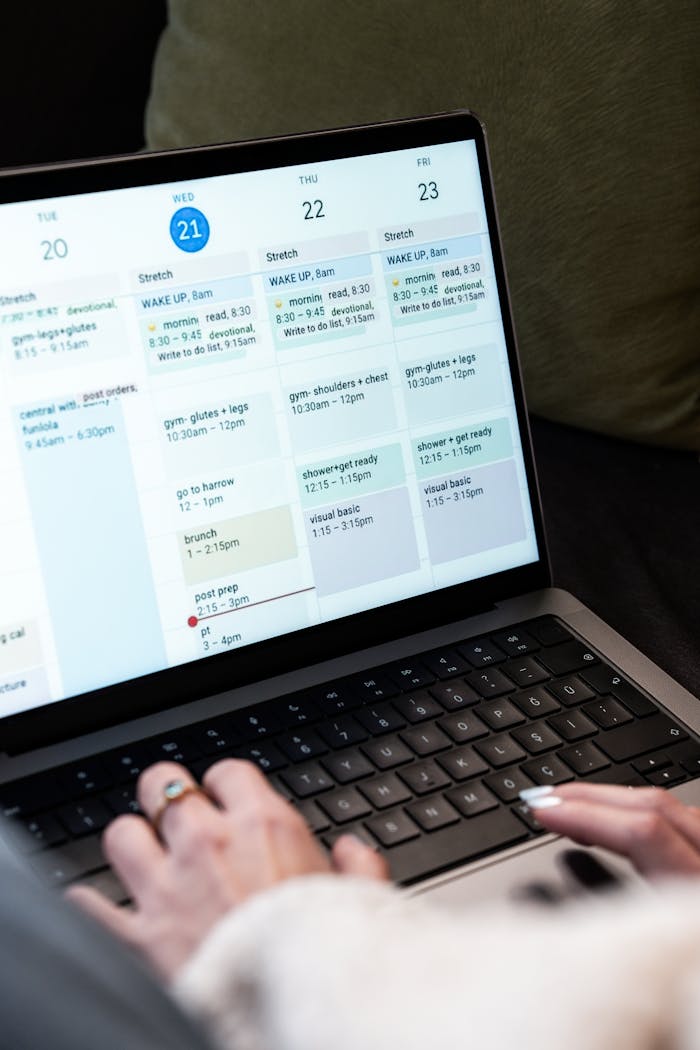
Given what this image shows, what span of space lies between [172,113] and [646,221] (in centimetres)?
43

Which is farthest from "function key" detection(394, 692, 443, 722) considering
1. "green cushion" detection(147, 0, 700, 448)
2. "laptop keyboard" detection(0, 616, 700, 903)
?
"green cushion" detection(147, 0, 700, 448)

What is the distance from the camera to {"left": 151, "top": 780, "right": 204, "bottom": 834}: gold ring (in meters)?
0.47

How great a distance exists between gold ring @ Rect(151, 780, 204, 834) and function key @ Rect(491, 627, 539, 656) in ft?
0.85

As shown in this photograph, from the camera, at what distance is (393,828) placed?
56 cm

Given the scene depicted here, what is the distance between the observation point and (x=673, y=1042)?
0.30 meters

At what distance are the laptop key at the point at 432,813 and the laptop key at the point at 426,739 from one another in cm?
3

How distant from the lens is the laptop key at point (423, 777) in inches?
23.0

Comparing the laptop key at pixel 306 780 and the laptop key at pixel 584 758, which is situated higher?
the laptop key at pixel 306 780

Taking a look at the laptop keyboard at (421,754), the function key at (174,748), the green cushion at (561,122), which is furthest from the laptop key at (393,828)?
the green cushion at (561,122)

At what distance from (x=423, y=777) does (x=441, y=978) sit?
27cm

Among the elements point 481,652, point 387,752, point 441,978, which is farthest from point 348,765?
point 441,978

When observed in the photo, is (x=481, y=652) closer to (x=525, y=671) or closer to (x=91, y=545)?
(x=525, y=671)

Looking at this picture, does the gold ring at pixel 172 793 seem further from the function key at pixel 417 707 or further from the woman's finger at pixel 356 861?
the function key at pixel 417 707

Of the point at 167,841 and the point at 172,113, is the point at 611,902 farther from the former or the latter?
the point at 172,113
